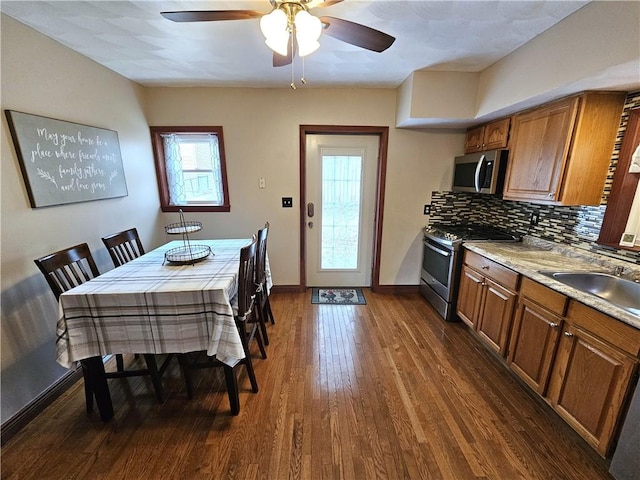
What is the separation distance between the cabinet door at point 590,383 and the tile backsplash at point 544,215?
2.57ft

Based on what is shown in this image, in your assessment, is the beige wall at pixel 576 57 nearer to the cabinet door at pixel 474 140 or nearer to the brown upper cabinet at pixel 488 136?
the brown upper cabinet at pixel 488 136

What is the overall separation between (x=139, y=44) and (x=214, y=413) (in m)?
2.60

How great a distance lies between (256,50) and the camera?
2.05 meters

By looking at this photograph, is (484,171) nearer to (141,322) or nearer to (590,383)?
(590,383)

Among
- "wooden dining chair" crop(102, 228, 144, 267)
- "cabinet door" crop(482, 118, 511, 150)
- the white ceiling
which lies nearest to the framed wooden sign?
"wooden dining chair" crop(102, 228, 144, 267)

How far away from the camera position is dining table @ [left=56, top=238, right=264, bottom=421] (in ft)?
4.70

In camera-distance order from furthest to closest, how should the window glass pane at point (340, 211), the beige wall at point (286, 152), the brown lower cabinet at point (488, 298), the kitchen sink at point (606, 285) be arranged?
the window glass pane at point (340, 211), the beige wall at point (286, 152), the brown lower cabinet at point (488, 298), the kitchen sink at point (606, 285)

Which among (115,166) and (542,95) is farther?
(115,166)

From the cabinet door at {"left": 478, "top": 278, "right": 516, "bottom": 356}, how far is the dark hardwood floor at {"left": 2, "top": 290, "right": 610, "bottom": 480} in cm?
20

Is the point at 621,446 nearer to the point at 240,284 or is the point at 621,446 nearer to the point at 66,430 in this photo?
the point at 240,284

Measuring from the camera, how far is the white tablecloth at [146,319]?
1.43 m

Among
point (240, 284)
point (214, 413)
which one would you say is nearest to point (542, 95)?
point (240, 284)

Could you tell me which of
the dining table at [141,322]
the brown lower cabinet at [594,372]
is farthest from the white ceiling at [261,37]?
the brown lower cabinet at [594,372]

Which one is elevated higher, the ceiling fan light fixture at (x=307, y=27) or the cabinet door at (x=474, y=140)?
the ceiling fan light fixture at (x=307, y=27)
